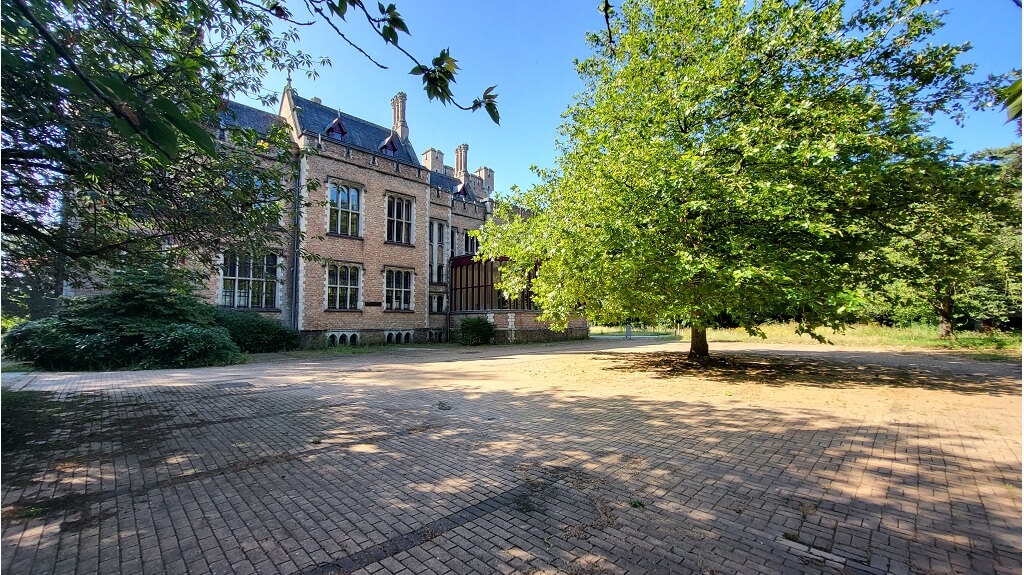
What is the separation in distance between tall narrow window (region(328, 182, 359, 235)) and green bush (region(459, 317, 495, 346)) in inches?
302

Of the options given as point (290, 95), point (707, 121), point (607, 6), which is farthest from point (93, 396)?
point (290, 95)

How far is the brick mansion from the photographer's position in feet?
65.9

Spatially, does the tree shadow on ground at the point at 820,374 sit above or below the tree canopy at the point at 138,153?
below

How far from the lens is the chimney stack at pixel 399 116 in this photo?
29109 millimetres

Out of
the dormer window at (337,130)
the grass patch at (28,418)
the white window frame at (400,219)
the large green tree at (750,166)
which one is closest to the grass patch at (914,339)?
the large green tree at (750,166)

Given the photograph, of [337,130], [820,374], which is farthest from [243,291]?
[820,374]

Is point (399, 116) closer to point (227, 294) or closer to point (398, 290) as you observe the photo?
point (398, 290)

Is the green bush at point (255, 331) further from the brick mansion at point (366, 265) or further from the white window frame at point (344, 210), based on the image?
the white window frame at point (344, 210)

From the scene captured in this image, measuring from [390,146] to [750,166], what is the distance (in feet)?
71.3

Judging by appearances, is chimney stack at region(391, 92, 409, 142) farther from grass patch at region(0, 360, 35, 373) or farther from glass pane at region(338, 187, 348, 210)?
grass patch at region(0, 360, 35, 373)

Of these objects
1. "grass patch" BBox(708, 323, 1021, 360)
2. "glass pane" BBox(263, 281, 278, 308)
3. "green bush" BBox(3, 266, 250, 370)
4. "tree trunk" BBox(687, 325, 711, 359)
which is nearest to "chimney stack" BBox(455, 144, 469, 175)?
"glass pane" BBox(263, 281, 278, 308)

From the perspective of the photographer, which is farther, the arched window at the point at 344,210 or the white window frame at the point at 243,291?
the arched window at the point at 344,210

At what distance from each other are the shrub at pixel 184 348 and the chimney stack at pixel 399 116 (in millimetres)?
20106

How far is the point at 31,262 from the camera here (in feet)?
18.1
